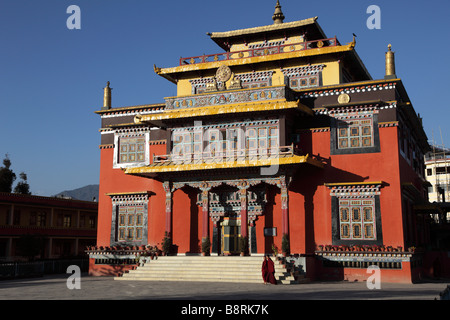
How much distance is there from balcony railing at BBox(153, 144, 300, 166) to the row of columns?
110cm

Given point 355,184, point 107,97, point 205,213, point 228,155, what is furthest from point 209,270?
point 107,97

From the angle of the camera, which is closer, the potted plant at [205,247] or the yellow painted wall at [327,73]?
the potted plant at [205,247]

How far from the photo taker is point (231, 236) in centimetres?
2666

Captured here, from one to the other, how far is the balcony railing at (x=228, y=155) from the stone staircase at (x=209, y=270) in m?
4.91

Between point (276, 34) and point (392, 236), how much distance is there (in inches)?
563

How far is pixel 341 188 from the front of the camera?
976 inches

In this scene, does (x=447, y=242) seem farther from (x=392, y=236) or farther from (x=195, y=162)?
(x=195, y=162)

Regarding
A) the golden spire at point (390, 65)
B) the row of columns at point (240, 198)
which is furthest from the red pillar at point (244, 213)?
the golden spire at point (390, 65)

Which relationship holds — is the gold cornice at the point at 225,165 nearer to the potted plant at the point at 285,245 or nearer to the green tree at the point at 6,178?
the potted plant at the point at 285,245

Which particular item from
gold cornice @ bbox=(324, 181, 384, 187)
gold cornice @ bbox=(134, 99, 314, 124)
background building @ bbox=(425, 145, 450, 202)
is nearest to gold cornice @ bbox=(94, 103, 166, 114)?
gold cornice @ bbox=(134, 99, 314, 124)

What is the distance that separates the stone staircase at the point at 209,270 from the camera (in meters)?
21.5

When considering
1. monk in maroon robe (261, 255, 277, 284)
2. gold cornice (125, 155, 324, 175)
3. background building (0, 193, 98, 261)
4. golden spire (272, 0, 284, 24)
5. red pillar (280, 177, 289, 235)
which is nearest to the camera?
monk in maroon robe (261, 255, 277, 284)

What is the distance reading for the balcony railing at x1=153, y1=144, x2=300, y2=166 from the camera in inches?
965

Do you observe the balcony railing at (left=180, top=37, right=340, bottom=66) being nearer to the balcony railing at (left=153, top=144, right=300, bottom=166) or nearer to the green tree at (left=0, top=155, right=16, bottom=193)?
the balcony railing at (left=153, top=144, right=300, bottom=166)
